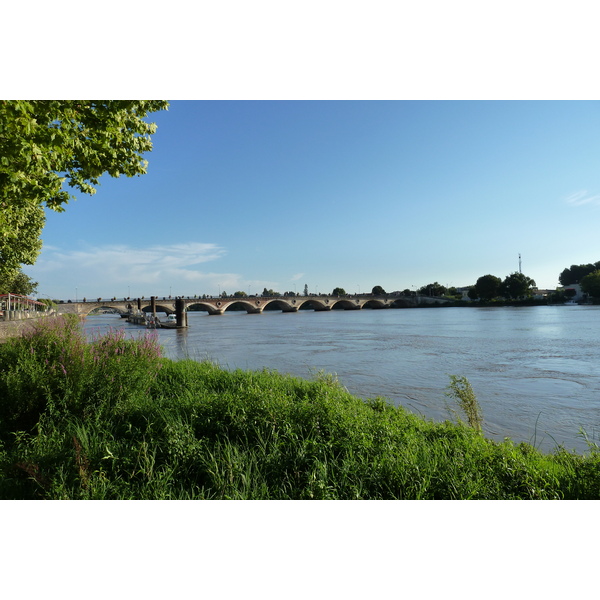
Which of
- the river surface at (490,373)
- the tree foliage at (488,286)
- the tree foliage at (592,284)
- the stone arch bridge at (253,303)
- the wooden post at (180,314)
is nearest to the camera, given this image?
the river surface at (490,373)

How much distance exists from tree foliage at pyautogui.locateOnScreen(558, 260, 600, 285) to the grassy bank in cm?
11169

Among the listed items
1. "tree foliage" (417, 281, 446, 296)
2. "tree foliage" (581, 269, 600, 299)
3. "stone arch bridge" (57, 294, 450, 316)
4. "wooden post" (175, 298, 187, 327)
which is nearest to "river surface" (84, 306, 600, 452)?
"wooden post" (175, 298, 187, 327)

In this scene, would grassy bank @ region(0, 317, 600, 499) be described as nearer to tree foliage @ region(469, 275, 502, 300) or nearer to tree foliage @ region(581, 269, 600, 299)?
tree foliage @ region(581, 269, 600, 299)

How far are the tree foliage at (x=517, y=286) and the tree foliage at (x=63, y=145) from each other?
10172 centimetres

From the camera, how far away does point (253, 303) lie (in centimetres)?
8731

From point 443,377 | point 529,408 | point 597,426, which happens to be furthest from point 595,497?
point 443,377

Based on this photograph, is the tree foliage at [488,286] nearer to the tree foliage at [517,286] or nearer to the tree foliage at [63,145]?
the tree foliage at [517,286]

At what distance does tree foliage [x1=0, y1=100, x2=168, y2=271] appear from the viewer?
4887mm

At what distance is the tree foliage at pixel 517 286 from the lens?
309 feet

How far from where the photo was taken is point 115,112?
6.20m

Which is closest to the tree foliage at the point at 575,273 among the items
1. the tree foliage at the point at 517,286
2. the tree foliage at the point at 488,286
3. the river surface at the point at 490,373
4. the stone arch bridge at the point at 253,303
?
the tree foliage at the point at 517,286

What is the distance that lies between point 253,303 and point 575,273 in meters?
79.3

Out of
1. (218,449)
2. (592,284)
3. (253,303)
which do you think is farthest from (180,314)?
(592,284)

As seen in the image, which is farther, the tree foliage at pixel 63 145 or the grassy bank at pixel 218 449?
the tree foliage at pixel 63 145
